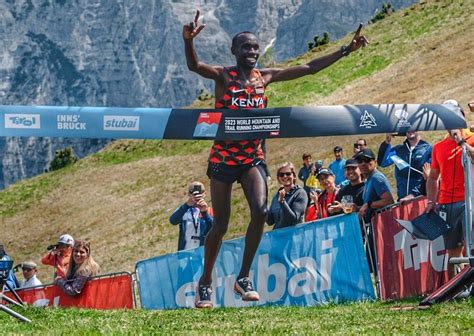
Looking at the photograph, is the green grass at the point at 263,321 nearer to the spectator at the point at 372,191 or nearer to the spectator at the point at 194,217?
the spectator at the point at 372,191

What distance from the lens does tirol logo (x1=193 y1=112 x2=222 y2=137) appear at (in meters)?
9.71

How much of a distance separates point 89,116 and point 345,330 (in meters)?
3.85

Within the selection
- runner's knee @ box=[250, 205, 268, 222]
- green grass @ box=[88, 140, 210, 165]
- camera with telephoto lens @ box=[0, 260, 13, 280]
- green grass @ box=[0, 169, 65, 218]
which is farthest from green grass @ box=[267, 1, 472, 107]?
runner's knee @ box=[250, 205, 268, 222]

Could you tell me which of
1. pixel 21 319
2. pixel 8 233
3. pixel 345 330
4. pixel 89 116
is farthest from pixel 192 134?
pixel 8 233

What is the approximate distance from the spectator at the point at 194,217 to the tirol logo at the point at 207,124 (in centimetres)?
328

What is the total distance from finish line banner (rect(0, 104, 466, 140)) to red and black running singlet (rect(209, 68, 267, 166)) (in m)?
0.06

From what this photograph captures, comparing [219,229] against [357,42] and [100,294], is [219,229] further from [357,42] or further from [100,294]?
[100,294]

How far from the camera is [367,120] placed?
1029 centimetres

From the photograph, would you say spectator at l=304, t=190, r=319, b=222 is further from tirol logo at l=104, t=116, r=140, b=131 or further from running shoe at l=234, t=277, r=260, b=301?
tirol logo at l=104, t=116, r=140, b=131

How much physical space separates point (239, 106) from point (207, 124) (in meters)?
0.35

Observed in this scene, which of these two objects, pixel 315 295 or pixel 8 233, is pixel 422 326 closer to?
pixel 315 295

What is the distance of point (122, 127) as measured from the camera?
971 centimetres

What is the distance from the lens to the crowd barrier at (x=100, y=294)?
13.1 m

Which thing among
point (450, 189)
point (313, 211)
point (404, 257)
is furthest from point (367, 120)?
point (313, 211)
